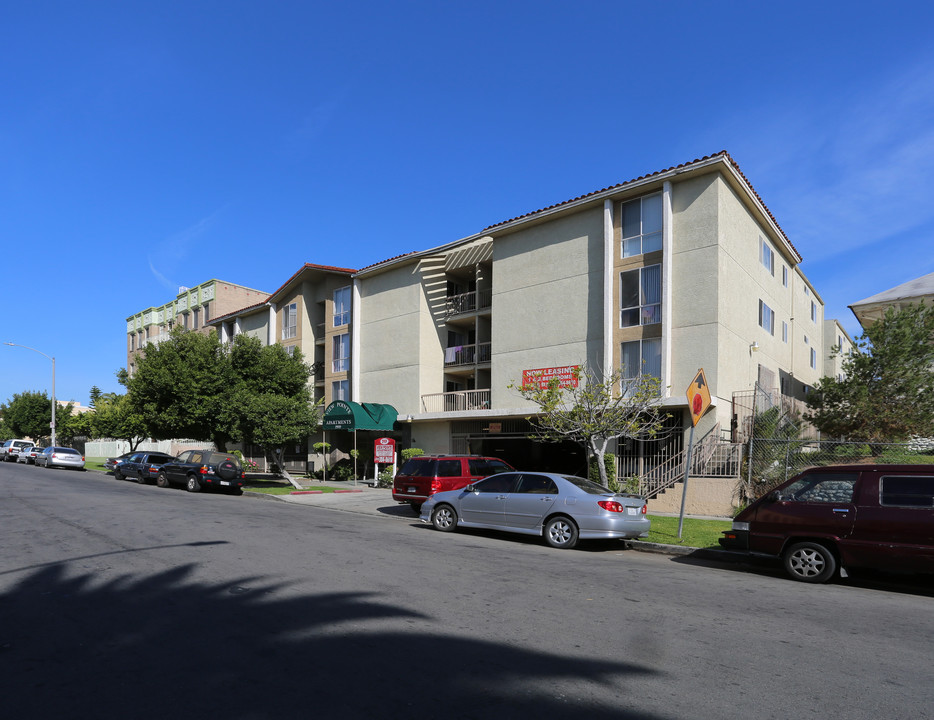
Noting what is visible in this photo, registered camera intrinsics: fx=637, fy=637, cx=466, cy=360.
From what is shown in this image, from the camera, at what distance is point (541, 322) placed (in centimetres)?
2450

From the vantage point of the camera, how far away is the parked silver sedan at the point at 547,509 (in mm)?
11562

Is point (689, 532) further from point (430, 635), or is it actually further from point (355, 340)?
point (355, 340)

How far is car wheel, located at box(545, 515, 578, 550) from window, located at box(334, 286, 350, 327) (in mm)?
23880

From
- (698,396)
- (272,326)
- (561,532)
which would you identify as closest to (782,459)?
(698,396)

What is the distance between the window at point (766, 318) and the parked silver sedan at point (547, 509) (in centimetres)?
1460

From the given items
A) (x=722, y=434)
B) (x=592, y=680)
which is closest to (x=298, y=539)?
(x=592, y=680)

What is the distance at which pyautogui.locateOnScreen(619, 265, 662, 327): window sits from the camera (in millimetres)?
21531

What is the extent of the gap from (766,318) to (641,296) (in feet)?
20.4

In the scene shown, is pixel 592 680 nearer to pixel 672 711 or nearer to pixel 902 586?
pixel 672 711

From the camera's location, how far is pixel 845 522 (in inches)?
348

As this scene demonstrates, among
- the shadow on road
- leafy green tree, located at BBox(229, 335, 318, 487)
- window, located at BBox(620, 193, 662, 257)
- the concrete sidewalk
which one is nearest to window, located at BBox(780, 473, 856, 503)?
the concrete sidewalk

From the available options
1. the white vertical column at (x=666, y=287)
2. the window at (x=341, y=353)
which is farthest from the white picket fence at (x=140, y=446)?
the white vertical column at (x=666, y=287)

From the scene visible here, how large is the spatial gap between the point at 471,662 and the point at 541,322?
20188mm

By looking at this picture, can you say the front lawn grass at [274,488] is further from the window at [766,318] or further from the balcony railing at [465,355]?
the window at [766,318]
